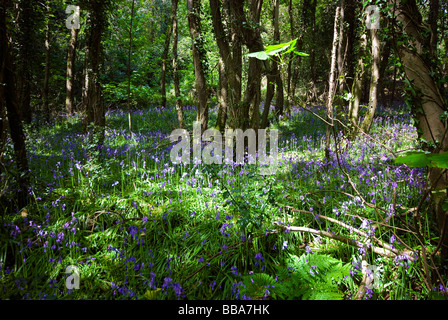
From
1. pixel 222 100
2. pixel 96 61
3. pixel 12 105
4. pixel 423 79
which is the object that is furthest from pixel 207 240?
pixel 96 61

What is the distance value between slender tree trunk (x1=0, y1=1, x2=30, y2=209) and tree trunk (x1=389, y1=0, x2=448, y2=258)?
155 inches

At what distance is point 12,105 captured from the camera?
312 cm

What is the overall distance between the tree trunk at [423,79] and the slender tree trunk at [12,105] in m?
3.94

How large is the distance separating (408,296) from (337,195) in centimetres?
165

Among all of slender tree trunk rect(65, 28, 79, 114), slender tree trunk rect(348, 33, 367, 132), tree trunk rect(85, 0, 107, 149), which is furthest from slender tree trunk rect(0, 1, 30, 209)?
slender tree trunk rect(65, 28, 79, 114)

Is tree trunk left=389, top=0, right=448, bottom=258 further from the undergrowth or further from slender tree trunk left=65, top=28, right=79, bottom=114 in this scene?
slender tree trunk left=65, top=28, right=79, bottom=114

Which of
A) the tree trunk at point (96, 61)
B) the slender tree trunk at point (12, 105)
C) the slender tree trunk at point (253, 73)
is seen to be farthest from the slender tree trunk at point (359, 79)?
the slender tree trunk at point (12, 105)

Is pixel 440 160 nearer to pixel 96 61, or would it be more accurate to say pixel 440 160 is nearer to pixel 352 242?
pixel 352 242

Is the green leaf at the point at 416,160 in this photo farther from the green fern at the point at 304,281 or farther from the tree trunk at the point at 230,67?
the tree trunk at the point at 230,67

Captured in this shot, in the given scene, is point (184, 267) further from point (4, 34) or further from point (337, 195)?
point (4, 34)

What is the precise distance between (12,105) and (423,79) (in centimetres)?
429

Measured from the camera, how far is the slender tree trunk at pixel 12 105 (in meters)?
2.92

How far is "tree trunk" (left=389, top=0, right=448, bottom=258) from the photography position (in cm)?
206

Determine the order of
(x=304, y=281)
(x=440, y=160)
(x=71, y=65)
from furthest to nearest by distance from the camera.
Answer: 1. (x=71, y=65)
2. (x=304, y=281)
3. (x=440, y=160)
